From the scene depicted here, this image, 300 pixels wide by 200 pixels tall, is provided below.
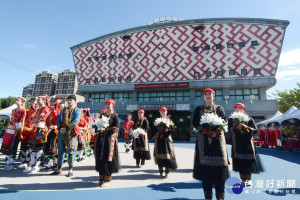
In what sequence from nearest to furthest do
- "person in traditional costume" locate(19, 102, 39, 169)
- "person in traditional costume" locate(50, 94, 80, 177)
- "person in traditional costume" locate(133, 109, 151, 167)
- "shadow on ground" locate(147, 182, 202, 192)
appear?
1. "shadow on ground" locate(147, 182, 202, 192)
2. "person in traditional costume" locate(50, 94, 80, 177)
3. "person in traditional costume" locate(19, 102, 39, 169)
4. "person in traditional costume" locate(133, 109, 151, 167)

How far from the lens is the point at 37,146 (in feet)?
16.6

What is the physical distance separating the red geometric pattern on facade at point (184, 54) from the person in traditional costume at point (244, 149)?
19.5m

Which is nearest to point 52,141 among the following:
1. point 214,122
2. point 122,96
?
point 214,122

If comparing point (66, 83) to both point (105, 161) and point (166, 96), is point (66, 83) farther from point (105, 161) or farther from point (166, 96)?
point (105, 161)

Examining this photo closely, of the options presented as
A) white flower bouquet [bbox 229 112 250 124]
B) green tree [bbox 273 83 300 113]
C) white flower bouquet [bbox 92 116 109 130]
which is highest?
green tree [bbox 273 83 300 113]

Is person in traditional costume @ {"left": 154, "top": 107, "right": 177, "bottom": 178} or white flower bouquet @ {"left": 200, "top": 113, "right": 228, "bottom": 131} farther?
person in traditional costume @ {"left": 154, "top": 107, "right": 177, "bottom": 178}

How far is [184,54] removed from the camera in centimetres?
2395

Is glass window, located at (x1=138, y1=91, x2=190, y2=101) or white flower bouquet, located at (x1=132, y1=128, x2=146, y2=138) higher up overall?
glass window, located at (x1=138, y1=91, x2=190, y2=101)

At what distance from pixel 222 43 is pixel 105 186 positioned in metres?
24.1

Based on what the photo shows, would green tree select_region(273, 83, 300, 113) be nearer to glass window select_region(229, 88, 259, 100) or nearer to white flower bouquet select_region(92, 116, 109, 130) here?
glass window select_region(229, 88, 259, 100)

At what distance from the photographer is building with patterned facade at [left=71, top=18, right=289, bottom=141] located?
69.8ft

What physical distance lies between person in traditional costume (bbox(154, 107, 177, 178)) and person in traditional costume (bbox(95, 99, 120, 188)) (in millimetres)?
1394

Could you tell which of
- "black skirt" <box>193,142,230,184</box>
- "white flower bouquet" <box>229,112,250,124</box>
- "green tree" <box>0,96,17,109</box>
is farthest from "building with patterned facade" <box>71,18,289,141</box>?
"black skirt" <box>193,142,230,184</box>

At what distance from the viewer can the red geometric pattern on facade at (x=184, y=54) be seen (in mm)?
21531
